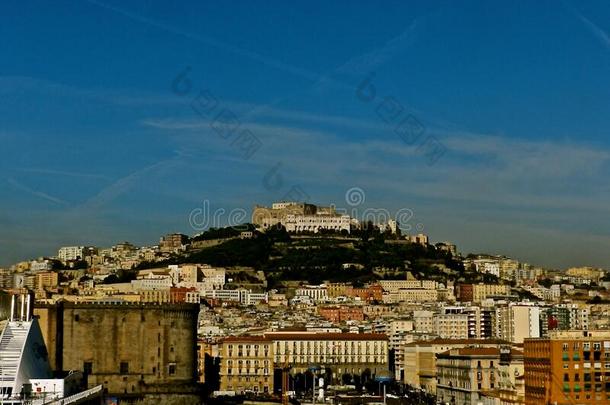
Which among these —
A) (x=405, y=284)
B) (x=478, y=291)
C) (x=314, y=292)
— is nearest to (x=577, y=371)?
(x=314, y=292)

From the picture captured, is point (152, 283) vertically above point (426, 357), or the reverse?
point (152, 283)

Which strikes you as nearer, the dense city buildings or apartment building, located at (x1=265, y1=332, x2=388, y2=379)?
the dense city buildings

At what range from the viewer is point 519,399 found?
61.4 metres

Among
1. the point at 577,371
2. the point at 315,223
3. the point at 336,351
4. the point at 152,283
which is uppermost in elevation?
the point at 315,223

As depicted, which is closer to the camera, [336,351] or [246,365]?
[246,365]

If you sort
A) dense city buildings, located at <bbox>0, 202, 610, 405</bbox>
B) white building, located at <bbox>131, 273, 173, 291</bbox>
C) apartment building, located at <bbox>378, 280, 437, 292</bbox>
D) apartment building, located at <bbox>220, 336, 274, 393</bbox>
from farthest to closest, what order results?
1. apartment building, located at <bbox>378, 280, 437, 292</bbox>
2. white building, located at <bbox>131, 273, 173, 291</bbox>
3. apartment building, located at <bbox>220, 336, 274, 393</bbox>
4. dense city buildings, located at <bbox>0, 202, 610, 405</bbox>

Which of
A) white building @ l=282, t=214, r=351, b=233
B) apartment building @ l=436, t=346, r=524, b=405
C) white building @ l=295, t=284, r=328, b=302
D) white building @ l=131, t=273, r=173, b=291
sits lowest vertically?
apartment building @ l=436, t=346, r=524, b=405

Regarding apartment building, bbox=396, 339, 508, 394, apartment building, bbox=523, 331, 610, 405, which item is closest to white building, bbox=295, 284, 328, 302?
apartment building, bbox=396, 339, 508, 394

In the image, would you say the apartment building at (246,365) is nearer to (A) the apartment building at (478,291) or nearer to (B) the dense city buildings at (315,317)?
(B) the dense city buildings at (315,317)

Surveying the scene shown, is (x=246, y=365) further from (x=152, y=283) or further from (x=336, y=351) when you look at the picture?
(x=152, y=283)

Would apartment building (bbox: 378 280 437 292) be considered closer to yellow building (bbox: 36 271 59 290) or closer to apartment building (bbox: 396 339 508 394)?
yellow building (bbox: 36 271 59 290)

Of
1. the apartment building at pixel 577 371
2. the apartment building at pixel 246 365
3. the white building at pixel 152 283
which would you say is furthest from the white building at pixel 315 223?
the apartment building at pixel 577 371

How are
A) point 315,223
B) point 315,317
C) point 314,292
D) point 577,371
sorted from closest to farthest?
point 577,371 → point 315,317 → point 314,292 → point 315,223

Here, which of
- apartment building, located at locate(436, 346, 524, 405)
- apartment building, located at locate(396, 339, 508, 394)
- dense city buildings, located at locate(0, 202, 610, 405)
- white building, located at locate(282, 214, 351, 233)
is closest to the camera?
dense city buildings, located at locate(0, 202, 610, 405)
